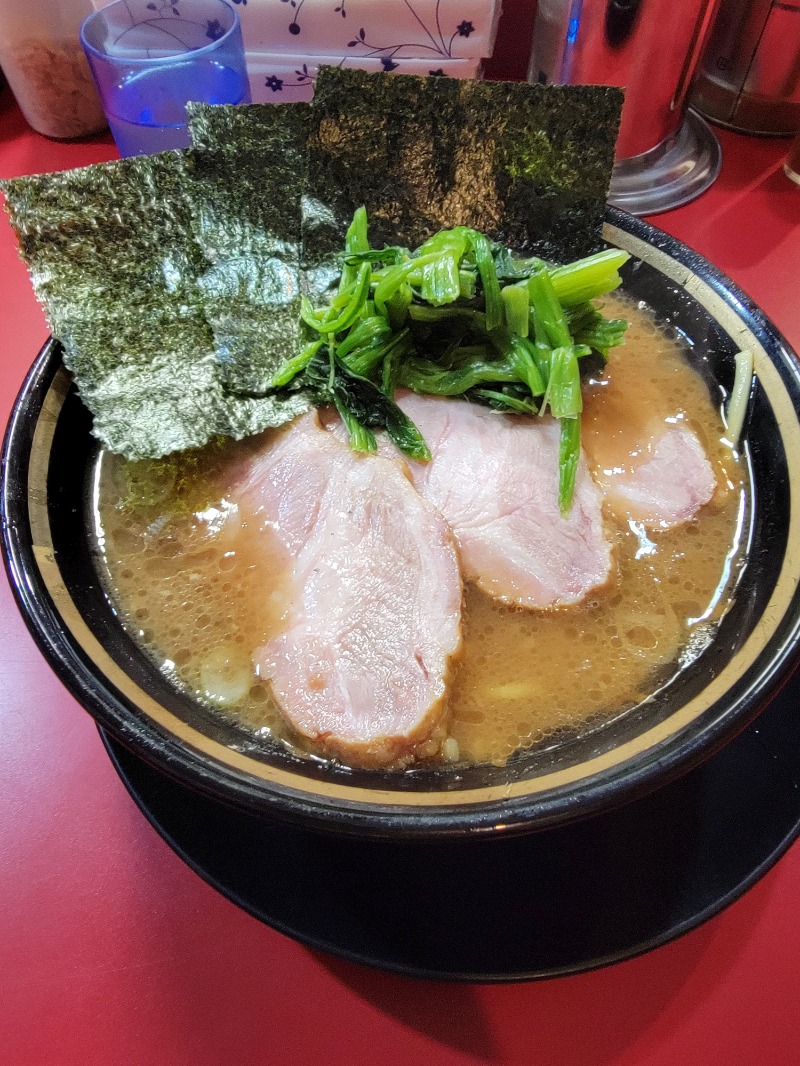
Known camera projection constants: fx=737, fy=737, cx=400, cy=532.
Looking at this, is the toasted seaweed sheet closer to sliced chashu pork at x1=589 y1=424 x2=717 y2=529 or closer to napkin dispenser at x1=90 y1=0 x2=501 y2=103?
sliced chashu pork at x1=589 y1=424 x2=717 y2=529

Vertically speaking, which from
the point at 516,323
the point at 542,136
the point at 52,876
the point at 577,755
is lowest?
the point at 52,876

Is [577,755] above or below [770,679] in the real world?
below

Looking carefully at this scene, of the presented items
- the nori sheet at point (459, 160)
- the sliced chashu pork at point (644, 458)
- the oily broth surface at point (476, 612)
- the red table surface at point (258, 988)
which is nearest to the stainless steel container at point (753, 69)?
the nori sheet at point (459, 160)

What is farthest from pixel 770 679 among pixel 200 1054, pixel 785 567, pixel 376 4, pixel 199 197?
pixel 376 4

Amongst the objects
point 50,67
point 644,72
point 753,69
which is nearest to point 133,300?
point 50,67

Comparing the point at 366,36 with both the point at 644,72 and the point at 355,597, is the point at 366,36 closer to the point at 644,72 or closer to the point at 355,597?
the point at 644,72

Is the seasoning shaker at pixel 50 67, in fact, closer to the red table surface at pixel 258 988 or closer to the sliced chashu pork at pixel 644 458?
the sliced chashu pork at pixel 644 458

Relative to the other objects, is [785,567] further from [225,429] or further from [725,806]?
[225,429]
